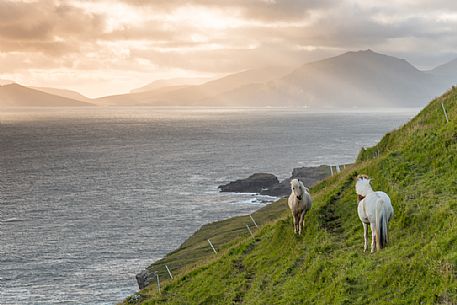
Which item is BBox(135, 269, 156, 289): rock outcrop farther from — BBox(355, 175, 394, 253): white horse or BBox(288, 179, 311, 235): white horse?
BBox(355, 175, 394, 253): white horse

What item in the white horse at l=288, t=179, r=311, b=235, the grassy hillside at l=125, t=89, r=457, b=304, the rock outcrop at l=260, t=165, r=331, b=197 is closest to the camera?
the grassy hillside at l=125, t=89, r=457, b=304

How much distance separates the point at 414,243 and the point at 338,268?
10.4 ft

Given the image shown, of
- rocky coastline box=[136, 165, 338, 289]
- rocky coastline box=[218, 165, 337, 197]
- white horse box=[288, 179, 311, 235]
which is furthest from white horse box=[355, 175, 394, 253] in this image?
rocky coastline box=[218, 165, 337, 197]

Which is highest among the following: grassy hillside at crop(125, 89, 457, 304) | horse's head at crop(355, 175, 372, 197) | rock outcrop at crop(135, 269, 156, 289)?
horse's head at crop(355, 175, 372, 197)

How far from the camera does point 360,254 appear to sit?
18.9m

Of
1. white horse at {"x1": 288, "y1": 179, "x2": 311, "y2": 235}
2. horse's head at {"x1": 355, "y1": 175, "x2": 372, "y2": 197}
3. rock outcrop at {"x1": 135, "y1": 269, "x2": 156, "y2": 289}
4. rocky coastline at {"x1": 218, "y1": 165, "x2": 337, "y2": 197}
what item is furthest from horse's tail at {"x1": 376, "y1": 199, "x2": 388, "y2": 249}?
rocky coastline at {"x1": 218, "y1": 165, "x2": 337, "y2": 197}

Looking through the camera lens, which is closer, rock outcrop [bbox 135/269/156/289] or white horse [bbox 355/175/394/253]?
white horse [bbox 355/175/394/253]

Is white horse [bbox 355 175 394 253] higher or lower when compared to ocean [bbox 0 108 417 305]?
higher

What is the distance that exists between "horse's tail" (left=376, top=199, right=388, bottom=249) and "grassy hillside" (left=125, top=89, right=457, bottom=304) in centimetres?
39

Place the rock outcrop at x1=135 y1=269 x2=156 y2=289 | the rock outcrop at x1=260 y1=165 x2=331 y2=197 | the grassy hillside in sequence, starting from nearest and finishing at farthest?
the grassy hillside → the rock outcrop at x1=135 y1=269 x2=156 y2=289 → the rock outcrop at x1=260 y1=165 x2=331 y2=197

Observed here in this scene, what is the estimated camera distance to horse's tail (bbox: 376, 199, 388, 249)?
16.4 meters

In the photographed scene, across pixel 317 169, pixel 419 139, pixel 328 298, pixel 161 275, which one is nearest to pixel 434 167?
pixel 419 139

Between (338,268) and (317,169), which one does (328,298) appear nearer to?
(338,268)

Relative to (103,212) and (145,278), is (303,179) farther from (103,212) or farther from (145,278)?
(145,278)
